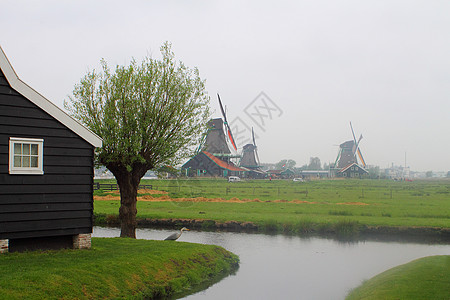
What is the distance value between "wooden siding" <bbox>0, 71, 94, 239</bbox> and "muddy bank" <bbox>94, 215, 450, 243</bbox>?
57.2ft

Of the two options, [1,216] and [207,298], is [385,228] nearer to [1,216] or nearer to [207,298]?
[207,298]

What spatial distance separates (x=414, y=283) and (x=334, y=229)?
16.5 metres

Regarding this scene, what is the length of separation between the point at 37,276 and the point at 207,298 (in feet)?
20.3

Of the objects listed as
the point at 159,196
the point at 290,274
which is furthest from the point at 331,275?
the point at 159,196

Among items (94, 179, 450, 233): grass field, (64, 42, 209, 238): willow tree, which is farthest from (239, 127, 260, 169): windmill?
(64, 42, 209, 238): willow tree

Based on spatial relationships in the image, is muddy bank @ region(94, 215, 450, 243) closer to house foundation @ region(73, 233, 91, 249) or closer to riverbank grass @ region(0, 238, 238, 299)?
riverbank grass @ region(0, 238, 238, 299)

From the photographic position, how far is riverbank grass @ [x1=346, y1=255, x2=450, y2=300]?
1212cm

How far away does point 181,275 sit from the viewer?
1606cm

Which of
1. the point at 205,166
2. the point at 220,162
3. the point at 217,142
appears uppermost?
the point at 217,142

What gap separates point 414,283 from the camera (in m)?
13.3

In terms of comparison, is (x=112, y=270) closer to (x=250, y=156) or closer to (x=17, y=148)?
(x=17, y=148)

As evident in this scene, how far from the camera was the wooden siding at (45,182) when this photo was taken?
1305 centimetres

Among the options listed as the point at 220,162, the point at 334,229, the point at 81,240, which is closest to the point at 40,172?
the point at 81,240

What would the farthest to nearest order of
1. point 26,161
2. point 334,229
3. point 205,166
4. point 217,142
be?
point 217,142 < point 205,166 < point 334,229 < point 26,161
